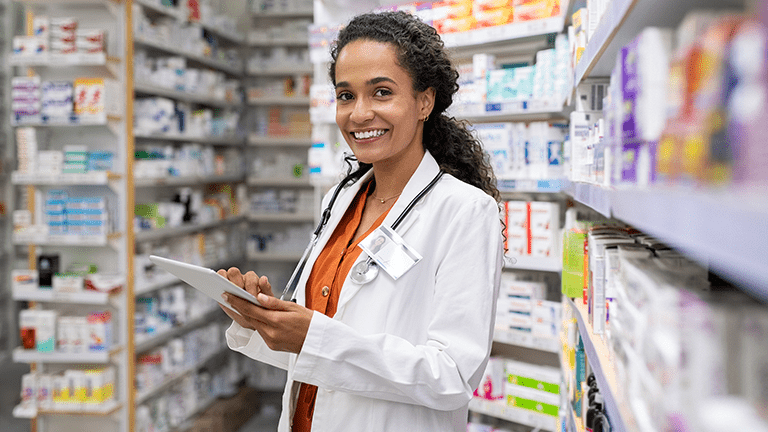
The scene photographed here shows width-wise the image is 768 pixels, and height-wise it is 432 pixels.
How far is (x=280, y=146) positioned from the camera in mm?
7016

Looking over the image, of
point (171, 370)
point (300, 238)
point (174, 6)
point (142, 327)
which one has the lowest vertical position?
point (171, 370)

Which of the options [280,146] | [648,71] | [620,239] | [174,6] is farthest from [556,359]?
[280,146]

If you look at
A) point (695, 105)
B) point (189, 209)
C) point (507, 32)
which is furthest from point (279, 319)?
point (189, 209)

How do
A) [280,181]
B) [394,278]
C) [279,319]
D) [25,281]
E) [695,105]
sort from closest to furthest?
[695,105] → [279,319] → [394,278] → [25,281] → [280,181]

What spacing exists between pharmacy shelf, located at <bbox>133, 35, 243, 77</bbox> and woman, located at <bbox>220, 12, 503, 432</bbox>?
2991mm

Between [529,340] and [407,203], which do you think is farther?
[529,340]

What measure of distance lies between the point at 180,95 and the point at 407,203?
393cm

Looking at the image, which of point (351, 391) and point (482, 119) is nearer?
point (351, 391)

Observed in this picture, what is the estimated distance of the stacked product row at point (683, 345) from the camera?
595 mm

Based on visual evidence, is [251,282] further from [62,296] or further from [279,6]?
[279,6]

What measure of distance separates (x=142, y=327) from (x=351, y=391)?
3.43 metres

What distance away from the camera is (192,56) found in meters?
5.24

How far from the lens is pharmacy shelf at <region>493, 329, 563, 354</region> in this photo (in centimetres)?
293

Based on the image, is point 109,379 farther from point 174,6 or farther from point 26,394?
point 174,6
